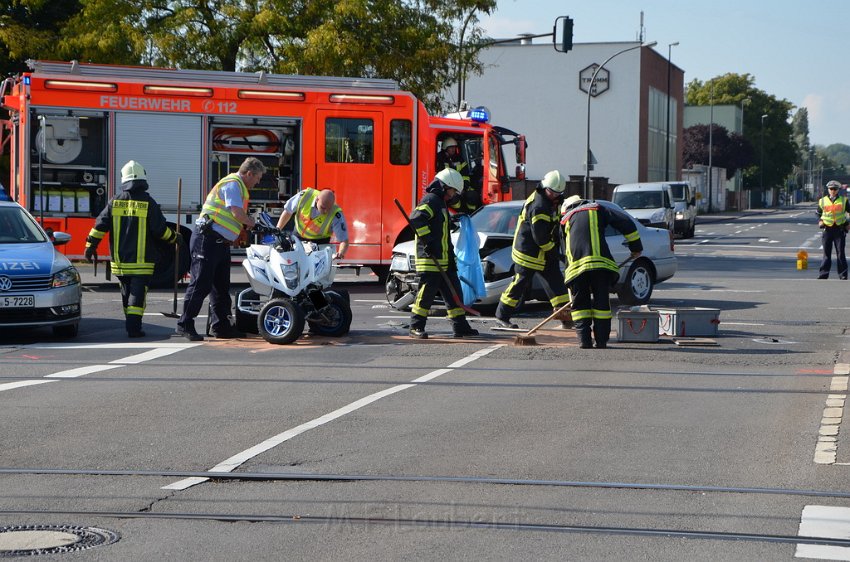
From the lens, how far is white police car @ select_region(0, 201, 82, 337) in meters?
12.5

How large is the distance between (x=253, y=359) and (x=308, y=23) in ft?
60.0

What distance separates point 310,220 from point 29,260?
3.09 m

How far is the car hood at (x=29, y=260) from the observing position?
12.5m

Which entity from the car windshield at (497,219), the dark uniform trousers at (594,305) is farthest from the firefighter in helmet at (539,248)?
the car windshield at (497,219)

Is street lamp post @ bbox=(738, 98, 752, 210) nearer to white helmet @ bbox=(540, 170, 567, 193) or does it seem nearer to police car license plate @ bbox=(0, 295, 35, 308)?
white helmet @ bbox=(540, 170, 567, 193)

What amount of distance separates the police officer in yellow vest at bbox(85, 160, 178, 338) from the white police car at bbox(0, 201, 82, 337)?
53 centimetres

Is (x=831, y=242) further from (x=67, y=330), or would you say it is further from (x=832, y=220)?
(x=67, y=330)

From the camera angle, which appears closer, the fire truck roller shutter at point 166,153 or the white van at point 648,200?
the fire truck roller shutter at point 166,153

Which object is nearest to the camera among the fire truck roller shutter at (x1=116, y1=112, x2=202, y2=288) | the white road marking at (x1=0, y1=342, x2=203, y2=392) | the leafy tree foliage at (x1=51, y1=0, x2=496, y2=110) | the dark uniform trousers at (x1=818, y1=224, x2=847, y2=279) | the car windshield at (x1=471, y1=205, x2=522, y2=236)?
the white road marking at (x1=0, y1=342, x2=203, y2=392)

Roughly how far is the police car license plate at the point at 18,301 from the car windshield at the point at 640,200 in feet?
97.0

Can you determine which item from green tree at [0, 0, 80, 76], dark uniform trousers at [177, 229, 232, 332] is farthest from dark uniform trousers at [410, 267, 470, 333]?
green tree at [0, 0, 80, 76]

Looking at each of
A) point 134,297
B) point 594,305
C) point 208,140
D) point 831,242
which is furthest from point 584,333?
point 831,242

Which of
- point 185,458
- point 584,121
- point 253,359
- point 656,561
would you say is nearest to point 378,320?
point 253,359

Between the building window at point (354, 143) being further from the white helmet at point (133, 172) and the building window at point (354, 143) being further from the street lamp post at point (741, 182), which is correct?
the street lamp post at point (741, 182)
